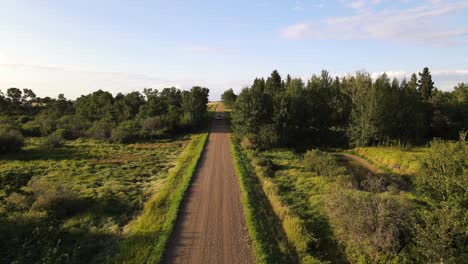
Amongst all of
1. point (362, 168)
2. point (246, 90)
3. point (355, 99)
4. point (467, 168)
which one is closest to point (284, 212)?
point (467, 168)

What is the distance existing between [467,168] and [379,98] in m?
29.0

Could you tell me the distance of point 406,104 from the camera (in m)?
41.8

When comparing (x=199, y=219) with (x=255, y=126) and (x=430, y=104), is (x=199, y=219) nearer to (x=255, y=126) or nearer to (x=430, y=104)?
(x=255, y=126)

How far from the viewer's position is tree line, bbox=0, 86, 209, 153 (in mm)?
49562

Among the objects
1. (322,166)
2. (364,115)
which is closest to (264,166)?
(322,166)

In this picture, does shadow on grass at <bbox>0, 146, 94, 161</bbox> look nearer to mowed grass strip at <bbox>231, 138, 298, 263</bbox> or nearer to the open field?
the open field

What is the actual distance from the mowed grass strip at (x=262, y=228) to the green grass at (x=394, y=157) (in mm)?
15940

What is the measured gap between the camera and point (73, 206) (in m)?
17.7

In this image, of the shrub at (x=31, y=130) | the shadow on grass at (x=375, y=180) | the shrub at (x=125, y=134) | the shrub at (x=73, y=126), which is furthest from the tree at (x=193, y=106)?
the shadow on grass at (x=375, y=180)

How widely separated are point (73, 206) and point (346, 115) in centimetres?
4061

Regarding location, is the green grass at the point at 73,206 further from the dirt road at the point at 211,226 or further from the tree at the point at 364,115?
the tree at the point at 364,115

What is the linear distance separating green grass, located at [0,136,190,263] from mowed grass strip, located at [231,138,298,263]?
6.09 metres

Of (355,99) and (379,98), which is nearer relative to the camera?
(379,98)

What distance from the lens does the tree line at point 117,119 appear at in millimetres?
49562
